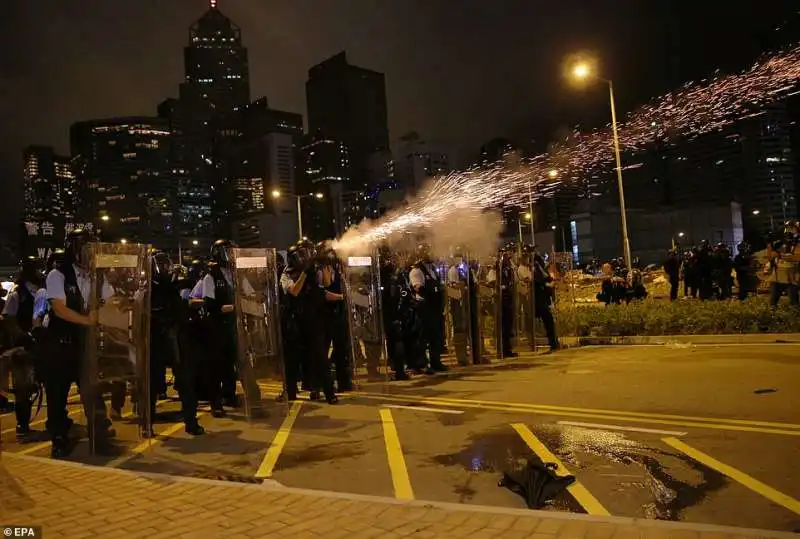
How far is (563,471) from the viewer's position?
5324 millimetres

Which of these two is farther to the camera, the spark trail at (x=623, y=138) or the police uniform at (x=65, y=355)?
the spark trail at (x=623, y=138)

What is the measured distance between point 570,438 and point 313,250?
14.1 ft

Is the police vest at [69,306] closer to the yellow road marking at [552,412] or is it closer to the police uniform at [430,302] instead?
the yellow road marking at [552,412]

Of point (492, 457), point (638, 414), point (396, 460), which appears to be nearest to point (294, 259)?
point (396, 460)

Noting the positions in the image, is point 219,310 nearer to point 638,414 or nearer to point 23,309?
point 23,309

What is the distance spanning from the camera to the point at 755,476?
16.4ft

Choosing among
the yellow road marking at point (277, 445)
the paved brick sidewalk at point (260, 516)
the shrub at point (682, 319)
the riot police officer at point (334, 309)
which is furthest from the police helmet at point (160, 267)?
the shrub at point (682, 319)

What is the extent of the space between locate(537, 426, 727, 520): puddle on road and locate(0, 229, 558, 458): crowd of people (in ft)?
11.5

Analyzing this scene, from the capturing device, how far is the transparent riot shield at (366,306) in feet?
32.2

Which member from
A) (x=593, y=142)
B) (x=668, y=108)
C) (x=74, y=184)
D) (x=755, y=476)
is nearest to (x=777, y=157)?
(x=593, y=142)

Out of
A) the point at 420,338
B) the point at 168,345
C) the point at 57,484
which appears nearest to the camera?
the point at 57,484

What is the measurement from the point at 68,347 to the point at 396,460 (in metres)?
3.54

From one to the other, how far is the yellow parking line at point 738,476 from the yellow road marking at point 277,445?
3.68m

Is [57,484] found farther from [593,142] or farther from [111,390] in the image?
[593,142]
